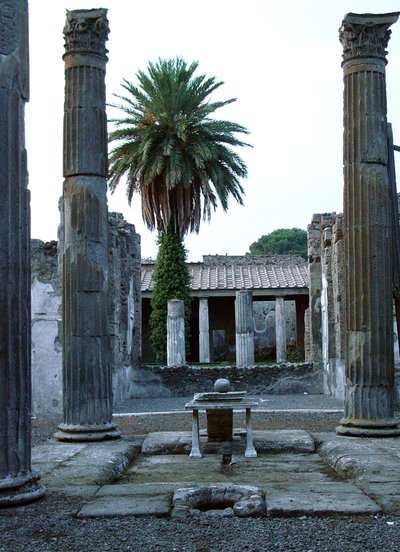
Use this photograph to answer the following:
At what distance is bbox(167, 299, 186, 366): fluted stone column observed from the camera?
75.2 ft

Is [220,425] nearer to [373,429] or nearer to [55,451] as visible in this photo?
[373,429]

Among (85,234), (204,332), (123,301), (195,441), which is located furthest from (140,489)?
(204,332)

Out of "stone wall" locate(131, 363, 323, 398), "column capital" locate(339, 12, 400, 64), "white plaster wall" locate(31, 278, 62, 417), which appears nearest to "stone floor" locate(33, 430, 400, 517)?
"column capital" locate(339, 12, 400, 64)

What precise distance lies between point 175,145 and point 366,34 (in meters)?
16.9

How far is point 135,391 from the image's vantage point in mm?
18875

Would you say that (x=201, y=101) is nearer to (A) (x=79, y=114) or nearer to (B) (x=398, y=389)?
(B) (x=398, y=389)

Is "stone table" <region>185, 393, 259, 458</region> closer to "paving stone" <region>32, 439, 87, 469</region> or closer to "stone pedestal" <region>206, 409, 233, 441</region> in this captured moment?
"stone pedestal" <region>206, 409, 233, 441</region>

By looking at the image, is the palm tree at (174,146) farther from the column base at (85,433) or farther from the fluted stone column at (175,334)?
the column base at (85,433)

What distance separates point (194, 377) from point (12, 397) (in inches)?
570

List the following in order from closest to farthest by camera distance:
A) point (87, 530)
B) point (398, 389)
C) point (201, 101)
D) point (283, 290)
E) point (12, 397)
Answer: point (87, 530) → point (12, 397) → point (398, 389) → point (201, 101) → point (283, 290)

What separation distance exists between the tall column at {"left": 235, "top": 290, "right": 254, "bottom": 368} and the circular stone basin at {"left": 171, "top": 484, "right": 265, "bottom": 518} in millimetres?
17974

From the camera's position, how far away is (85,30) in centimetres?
899

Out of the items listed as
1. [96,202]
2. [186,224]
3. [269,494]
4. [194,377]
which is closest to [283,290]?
[186,224]

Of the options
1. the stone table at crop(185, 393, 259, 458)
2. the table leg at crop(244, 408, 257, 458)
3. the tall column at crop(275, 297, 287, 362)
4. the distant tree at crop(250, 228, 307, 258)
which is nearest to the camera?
the stone table at crop(185, 393, 259, 458)
